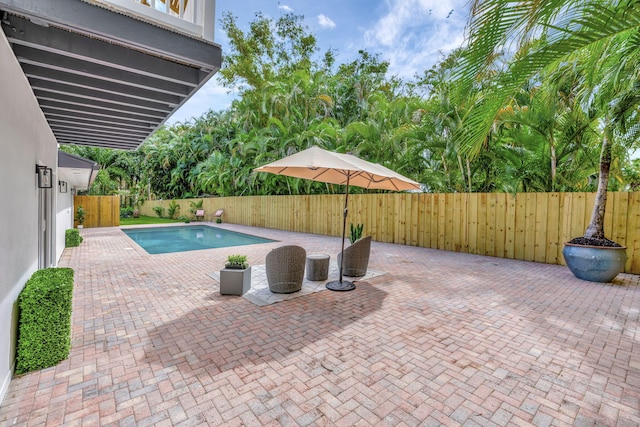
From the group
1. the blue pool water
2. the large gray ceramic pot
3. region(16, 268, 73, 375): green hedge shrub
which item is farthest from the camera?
the blue pool water

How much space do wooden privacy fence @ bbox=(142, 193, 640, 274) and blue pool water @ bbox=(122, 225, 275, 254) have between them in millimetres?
3749

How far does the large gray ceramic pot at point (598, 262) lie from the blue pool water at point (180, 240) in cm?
1009

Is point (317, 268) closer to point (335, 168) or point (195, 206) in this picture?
point (335, 168)

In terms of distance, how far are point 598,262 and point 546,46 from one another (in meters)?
4.87

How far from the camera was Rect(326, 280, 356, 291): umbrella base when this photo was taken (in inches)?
211

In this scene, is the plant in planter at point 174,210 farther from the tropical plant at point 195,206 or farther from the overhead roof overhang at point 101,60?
the overhead roof overhang at point 101,60

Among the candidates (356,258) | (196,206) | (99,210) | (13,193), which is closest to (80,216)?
(99,210)

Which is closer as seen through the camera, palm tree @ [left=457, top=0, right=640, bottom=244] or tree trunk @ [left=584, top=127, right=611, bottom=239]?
palm tree @ [left=457, top=0, right=640, bottom=244]

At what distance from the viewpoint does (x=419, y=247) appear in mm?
10445

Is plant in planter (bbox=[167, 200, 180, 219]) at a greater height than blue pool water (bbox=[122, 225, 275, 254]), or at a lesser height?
greater

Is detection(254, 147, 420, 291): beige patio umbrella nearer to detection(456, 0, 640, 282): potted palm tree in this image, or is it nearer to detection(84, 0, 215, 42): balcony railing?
detection(456, 0, 640, 282): potted palm tree

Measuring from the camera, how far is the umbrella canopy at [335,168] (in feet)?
15.0

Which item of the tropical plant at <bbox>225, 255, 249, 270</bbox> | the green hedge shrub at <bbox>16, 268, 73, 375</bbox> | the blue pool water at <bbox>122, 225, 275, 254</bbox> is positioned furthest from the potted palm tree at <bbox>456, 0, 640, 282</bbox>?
the blue pool water at <bbox>122, 225, 275, 254</bbox>

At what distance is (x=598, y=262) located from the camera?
5.91 meters
